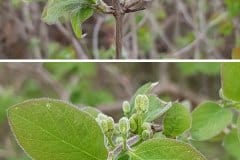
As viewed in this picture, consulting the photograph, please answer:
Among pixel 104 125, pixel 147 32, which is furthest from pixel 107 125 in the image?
pixel 147 32

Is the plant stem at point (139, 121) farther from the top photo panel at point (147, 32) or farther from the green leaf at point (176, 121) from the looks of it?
the top photo panel at point (147, 32)

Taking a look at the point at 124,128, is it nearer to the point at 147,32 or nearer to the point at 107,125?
the point at 107,125

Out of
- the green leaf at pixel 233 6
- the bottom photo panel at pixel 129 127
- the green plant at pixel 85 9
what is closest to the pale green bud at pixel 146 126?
the bottom photo panel at pixel 129 127

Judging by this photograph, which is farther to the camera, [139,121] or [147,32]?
[147,32]

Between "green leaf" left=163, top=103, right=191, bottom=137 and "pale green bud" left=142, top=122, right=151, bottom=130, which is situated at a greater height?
"pale green bud" left=142, top=122, right=151, bottom=130

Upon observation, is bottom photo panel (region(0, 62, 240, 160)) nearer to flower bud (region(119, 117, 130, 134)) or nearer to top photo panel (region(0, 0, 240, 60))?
flower bud (region(119, 117, 130, 134))

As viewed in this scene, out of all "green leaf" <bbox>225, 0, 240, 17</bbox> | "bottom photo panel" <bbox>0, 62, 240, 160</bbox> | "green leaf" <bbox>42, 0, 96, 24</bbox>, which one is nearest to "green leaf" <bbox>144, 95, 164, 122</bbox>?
"bottom photo panel" <bbox>0, 62, 240, 160</bbox>
